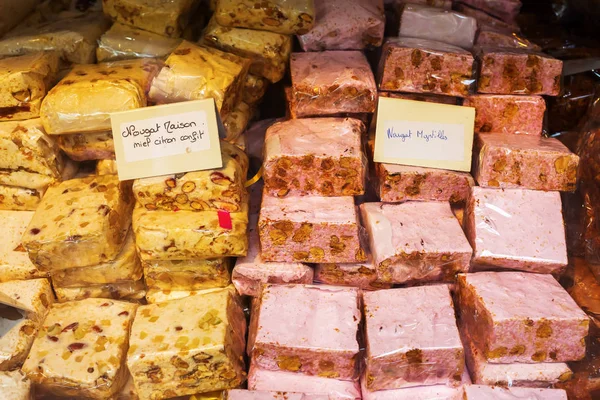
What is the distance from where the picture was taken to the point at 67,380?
1.68m

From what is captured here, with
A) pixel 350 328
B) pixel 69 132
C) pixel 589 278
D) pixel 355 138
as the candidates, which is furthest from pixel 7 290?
pixel 589 278

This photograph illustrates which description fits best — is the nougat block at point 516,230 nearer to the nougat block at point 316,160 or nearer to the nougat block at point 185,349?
the nougat block at point 316,160

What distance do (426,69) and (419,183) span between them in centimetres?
42

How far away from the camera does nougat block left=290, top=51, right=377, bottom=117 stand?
78.2 inches

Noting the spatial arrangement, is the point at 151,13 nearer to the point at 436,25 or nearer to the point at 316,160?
the point at 316,160

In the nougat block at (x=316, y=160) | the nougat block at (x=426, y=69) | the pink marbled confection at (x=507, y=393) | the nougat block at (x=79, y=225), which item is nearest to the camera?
the pink marbled confection at (x=507, y=393)

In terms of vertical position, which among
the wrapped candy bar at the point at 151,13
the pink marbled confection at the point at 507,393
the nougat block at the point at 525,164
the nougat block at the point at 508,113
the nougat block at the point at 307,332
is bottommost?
the pink marbled confection at the point at 507,393

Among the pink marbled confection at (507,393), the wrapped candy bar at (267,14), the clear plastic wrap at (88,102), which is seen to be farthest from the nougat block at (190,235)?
the pink marbled confection at (507,393)

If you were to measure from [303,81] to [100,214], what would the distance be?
84cm

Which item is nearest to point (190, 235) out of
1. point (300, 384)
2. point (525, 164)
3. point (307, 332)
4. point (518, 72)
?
point (307, 332)

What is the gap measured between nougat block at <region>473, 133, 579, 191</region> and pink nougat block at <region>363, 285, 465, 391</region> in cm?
49

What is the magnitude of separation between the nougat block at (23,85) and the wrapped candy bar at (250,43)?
1.92ft

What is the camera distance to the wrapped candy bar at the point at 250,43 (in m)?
2.06

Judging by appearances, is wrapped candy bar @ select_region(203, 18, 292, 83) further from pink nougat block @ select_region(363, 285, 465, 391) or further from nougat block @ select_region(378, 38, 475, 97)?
pink nougat block @ select_region(363, 285, 465, 391)
